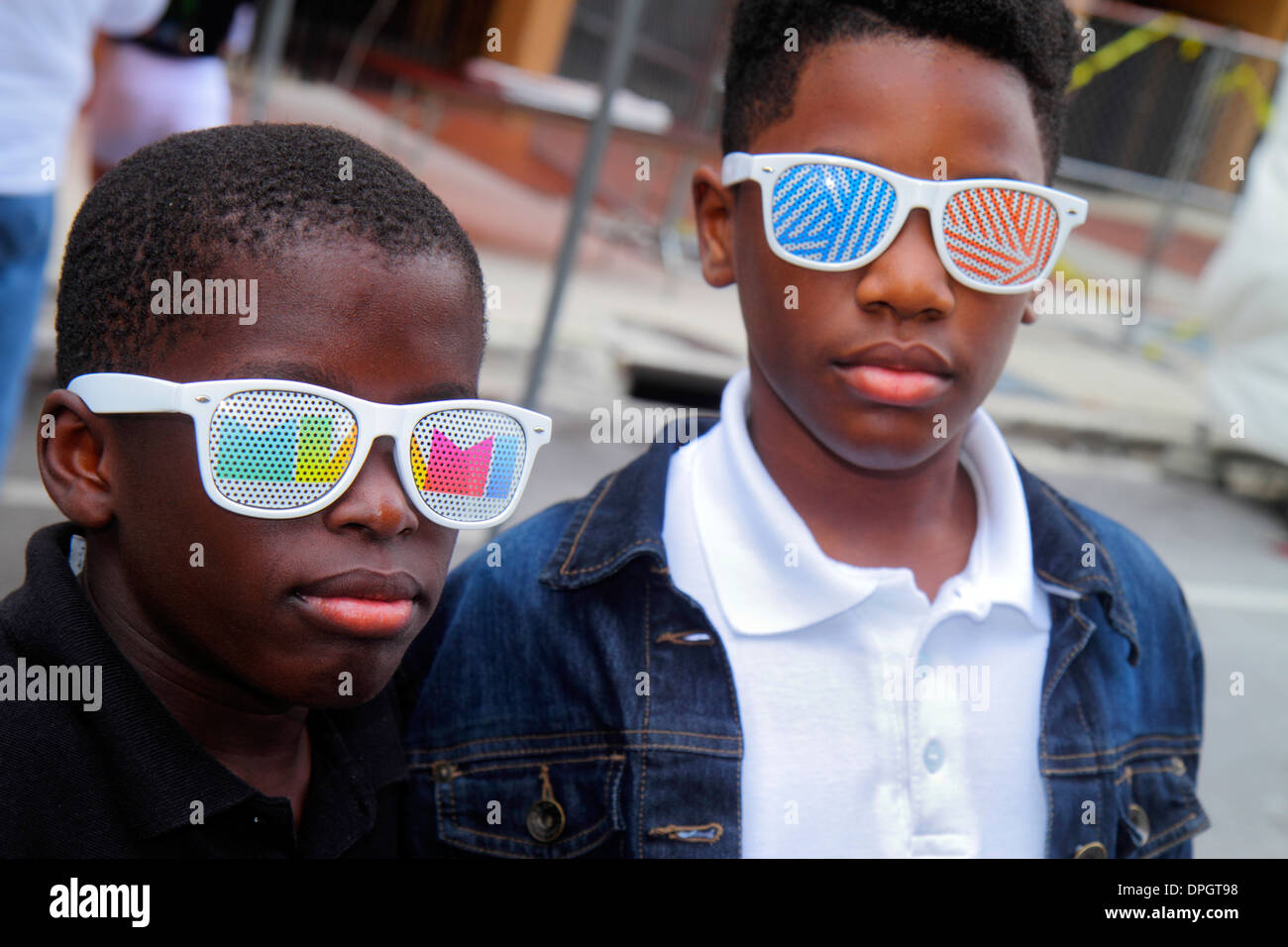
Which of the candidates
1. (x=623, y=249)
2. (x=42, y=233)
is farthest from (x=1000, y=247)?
(x=623, y=249)

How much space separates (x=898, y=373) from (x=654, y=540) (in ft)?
1.31

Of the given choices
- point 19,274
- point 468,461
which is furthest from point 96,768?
point 19,274

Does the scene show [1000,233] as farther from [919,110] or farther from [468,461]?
[468,461]

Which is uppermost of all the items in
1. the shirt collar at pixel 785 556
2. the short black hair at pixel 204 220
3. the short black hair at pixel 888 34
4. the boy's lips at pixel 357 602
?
the short black hair at pixel 888 34

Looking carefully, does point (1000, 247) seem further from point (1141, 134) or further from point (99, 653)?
point (1141, 134)

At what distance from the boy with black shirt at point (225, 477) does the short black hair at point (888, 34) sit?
659 millimetres

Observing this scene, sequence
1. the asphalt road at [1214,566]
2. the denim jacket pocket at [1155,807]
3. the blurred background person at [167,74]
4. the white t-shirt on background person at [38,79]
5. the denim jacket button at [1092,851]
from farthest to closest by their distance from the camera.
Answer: the asphalt road at [1214,566]
the blurred background person at [167,74]
the white t-shirt on background person at [38,79]
the denim jacket pocket at [1155,807]
the denim jacket button at [1092,851]

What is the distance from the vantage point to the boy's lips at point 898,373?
1.70 metres

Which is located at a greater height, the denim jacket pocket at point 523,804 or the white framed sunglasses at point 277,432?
the white framed sunglasses at point 277,432

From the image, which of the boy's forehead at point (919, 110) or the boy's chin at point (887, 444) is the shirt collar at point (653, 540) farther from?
the boy's forehead at point (919, 110)

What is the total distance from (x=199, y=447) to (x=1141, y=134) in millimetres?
13535

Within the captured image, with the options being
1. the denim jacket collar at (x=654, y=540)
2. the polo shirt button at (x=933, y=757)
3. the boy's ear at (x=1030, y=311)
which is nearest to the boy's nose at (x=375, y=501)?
the denim jacket collar at (x=654, y=540)

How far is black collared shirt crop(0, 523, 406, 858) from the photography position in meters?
1.30

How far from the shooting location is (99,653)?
1.37 meters
